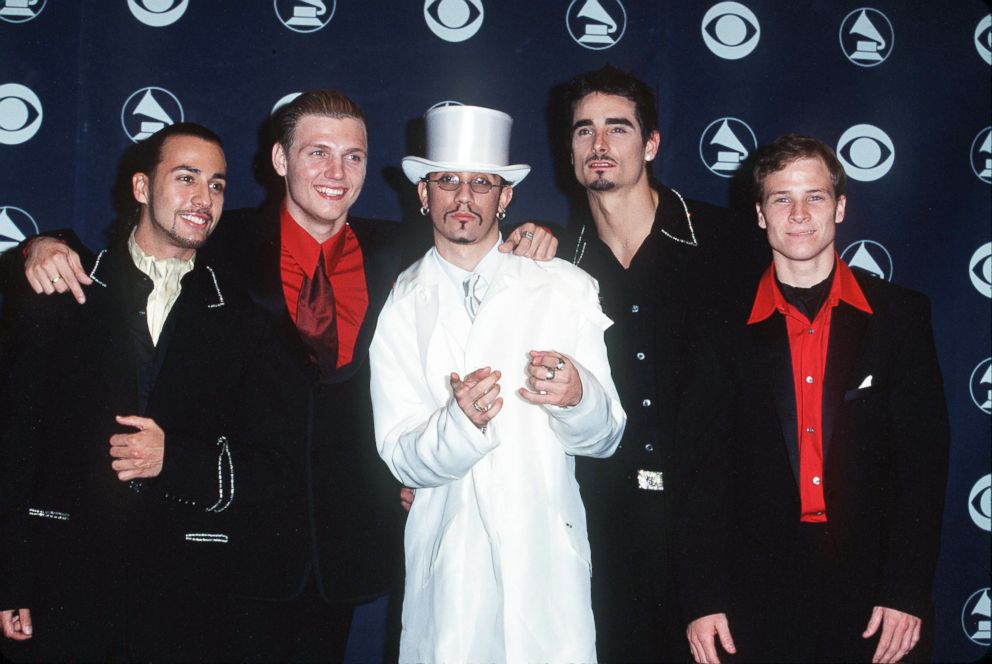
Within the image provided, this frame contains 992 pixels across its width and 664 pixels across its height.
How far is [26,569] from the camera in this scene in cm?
217

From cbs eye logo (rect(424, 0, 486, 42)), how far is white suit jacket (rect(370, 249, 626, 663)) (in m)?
1.48

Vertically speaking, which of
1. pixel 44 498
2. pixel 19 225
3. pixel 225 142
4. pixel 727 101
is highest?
pixel 727 101

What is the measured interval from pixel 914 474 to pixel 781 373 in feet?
1.52

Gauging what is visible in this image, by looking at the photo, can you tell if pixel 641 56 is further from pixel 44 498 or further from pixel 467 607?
pixel 44 498

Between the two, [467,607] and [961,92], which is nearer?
[467,607]

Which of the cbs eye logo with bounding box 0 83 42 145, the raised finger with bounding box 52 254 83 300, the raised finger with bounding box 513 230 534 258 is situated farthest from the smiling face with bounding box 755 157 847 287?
the cbs eye logo with bounding box 0 83 42 145

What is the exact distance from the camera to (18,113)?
10.9ft

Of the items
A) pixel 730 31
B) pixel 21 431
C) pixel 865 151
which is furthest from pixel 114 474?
pixel 865 151

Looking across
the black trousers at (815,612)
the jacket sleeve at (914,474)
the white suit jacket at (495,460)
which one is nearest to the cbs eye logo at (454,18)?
the white suit jacket at (495,460)

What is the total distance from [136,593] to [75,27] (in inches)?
97.4

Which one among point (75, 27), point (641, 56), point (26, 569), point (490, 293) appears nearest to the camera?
point (26, 569)

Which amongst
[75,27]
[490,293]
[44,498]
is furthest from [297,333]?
[75,27]

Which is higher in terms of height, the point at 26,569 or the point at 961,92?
the point at 961,92

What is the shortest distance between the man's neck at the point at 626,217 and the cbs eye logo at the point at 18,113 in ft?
7.91
